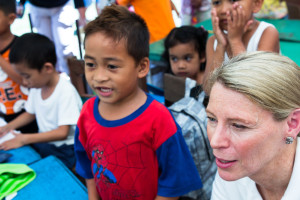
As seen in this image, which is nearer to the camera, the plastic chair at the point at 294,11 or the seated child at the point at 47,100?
the seated child at the point at 47,100

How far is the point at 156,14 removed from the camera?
250 cm

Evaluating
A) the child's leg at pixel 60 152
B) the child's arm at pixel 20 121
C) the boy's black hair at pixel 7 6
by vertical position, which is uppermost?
the boy's black hair at pixel 7 6

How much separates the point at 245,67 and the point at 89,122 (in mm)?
738

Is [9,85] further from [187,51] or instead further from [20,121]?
[187,51]

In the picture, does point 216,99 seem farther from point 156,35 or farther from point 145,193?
point 156,35

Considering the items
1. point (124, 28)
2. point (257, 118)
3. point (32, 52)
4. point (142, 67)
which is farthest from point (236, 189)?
point (32, 52)

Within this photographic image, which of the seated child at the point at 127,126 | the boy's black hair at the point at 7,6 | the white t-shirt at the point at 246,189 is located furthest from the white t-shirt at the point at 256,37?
the boy's black hair at the point at 7,6

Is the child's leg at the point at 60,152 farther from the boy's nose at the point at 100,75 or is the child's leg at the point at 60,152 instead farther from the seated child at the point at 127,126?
the boy's nose at the point at 100,75

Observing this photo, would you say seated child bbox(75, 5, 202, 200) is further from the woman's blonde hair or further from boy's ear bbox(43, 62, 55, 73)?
boy's ear bbox(43, 62, 55, 73)

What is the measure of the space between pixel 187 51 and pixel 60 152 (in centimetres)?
130

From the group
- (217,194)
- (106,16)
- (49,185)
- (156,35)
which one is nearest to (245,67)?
(217,194)

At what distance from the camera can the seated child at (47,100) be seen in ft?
5.30

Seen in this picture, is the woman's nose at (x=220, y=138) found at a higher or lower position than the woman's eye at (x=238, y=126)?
lower

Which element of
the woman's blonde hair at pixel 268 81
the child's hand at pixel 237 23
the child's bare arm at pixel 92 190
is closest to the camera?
the woman's blonde hair at pixel 268 81
